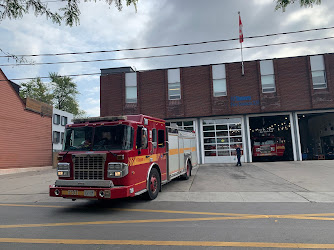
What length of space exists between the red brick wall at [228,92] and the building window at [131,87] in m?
0.48

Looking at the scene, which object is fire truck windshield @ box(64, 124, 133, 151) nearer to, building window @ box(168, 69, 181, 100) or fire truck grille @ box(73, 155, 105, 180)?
fire truck grille @ box(73, 155, 105, 180)

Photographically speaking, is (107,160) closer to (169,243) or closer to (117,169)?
(117,169)

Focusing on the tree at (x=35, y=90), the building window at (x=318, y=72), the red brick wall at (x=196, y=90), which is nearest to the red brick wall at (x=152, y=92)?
the red brick wall at (x=196, y=90)

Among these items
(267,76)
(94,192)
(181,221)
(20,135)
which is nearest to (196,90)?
(267,76)

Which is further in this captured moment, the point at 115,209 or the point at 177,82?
the point at 177,82

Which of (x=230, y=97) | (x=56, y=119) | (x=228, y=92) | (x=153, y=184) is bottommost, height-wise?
(x=153, y=184)

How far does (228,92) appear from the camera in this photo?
2166cm

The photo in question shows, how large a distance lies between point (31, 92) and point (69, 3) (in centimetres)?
4943

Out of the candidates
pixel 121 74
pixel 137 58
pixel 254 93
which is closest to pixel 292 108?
pixel 254 93

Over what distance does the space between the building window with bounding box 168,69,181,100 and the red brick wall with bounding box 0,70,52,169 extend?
13484mm

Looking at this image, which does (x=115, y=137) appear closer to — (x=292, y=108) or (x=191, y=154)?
(x=191, y=154)

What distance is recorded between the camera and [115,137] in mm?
6961

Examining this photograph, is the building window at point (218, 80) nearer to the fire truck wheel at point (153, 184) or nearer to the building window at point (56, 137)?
the fire truck wheel at point (153, 184)

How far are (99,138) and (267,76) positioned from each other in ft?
61.1
